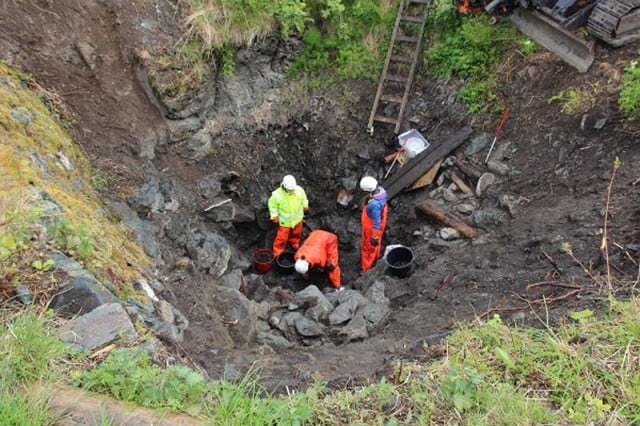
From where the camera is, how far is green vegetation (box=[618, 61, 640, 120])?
20.8ft

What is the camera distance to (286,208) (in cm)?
769

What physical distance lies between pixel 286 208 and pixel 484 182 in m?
2.81

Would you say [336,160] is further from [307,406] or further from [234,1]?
[307,406]

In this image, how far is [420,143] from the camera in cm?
841

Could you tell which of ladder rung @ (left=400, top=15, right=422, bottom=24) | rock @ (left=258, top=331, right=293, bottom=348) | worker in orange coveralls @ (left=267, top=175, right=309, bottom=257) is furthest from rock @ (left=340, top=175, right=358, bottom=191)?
rock @ (left=258, top=331, right=293, bottom=348)

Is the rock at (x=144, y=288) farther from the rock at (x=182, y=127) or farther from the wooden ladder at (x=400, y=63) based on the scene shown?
the wooden ladder at (x=400, y=63)

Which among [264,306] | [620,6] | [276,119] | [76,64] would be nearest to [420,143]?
[276,119]

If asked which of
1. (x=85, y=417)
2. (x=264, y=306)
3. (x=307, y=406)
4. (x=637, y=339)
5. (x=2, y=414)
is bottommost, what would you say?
(x=264, y=306)

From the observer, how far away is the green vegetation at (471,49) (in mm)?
7973

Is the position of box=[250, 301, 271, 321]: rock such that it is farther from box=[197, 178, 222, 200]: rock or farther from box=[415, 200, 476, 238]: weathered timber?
box=[415, 200, 476, 238]: weathered timber

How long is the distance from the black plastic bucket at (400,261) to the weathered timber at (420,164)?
48.7 inches

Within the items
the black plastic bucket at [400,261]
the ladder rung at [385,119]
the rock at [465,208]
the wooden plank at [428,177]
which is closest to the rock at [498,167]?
the rock at [465,208]

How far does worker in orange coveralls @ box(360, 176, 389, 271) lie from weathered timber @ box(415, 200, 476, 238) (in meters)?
0.59

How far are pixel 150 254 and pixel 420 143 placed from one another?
4533 millimetres
